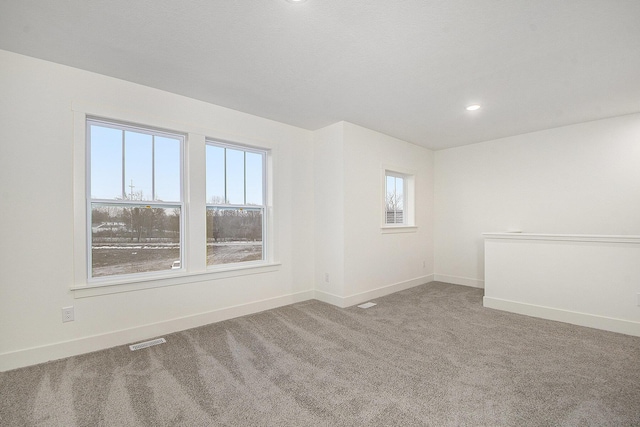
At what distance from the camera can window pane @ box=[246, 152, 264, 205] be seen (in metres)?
3.92

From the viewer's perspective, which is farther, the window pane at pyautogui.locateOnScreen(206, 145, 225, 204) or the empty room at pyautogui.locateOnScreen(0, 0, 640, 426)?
the window pane at pyautogui.locateOnScreen(206, 145, 225, 204)

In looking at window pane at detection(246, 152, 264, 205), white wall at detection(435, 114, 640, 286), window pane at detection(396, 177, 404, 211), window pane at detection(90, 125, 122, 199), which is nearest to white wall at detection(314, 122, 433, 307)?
window pane at detection(396, 177, 404, 211)

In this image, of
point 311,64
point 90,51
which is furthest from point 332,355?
point 90,51

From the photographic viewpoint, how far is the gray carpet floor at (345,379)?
5.90 ft

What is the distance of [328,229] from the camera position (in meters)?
4.24

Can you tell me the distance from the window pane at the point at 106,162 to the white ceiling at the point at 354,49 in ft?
1.93

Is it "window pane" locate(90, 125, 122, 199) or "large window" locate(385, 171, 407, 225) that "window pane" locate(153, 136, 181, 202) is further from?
"large window" locate(385, 171, 407, 225)

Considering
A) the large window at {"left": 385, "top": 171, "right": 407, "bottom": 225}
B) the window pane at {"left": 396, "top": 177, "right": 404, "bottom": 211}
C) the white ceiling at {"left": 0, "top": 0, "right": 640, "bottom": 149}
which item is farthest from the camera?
the window pane at {"left": 396, "top": 177, "right": 404, "bottom": 211}

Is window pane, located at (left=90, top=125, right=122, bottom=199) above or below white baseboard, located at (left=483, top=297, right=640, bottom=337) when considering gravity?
above

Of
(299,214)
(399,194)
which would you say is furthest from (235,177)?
(399,194)

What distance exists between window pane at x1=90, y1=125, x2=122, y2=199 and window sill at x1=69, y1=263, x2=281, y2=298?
85 centimetres

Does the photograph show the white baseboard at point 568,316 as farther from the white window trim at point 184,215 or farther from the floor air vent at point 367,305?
the white window trim at point 184,215

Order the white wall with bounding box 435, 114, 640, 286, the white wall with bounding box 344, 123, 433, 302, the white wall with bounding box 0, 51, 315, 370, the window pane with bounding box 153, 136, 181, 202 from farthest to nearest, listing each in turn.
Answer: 1. the white wall with bounding box 344, 123, 433, 302
2. the white wall with bounding box 435, 114, 640, 286
3. the window pane with bounding box 153, 136, 181, 202
4. the white wall with bounding box 0, 51, 315, 370

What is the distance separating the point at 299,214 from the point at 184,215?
1598mm
